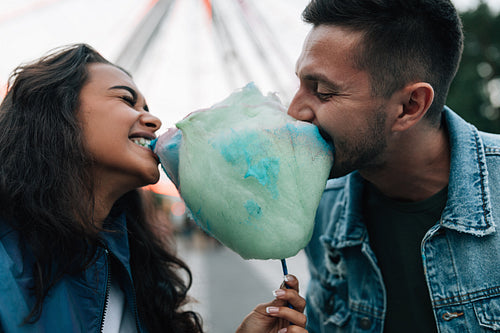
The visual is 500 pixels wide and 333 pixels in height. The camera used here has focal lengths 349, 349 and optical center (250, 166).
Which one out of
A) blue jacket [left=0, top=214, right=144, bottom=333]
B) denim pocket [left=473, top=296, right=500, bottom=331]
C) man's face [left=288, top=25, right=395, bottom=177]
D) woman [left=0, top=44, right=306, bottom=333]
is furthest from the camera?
man's face [left=288, top=25, right=395, bottom=177]

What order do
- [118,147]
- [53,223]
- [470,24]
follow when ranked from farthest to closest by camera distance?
[470,24] → [118,147] → [53,223]

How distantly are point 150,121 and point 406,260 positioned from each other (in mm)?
1315

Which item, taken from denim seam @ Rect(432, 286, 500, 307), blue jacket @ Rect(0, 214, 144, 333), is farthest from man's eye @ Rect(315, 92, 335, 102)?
blue jacket @ Rect(0, 214, 144, 333)

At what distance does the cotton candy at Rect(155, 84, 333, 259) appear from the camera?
1.22 metres

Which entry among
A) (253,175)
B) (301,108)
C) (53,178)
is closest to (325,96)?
(301,108)

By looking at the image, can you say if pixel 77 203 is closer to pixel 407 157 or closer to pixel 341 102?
pixel 341 102

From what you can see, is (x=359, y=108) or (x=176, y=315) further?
(x=176, y=315)

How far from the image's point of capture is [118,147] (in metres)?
1.41

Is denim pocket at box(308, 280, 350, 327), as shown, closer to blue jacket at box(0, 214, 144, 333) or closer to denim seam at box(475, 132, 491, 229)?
denim seam at box(475, 132, 491, 229)

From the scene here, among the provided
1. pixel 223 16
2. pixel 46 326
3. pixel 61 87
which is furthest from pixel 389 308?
pixel 223 16

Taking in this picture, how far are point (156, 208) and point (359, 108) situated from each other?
1323mm

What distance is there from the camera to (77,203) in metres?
1.37

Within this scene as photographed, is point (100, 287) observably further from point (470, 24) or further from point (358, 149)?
point (470, 24)

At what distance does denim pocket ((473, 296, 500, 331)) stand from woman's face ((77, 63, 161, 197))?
1403 millimetres
